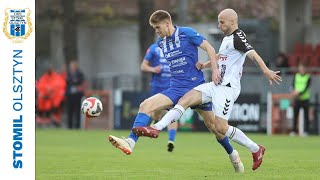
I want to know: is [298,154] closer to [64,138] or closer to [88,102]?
[88,102]

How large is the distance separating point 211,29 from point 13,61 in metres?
24.8

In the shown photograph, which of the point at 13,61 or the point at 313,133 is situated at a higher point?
the point at 13,61

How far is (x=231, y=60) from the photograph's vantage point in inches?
524

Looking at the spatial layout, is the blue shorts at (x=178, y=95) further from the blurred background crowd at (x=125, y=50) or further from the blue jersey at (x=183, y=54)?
the blurred background crowd at (x=125, y=50)

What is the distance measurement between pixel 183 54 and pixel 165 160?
2795mm

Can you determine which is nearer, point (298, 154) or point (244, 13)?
point (298, 154)

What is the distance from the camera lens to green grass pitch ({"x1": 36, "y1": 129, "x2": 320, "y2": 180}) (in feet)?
42.4

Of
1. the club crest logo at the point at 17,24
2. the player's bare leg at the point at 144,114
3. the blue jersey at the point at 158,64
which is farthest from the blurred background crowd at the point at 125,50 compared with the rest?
the club crest logo at the point at 17,24

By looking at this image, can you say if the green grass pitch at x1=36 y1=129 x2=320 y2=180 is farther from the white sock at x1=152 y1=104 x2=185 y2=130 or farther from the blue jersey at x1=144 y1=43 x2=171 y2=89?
the blue jersey at x1=144 y1=43 x2=171 y2=89

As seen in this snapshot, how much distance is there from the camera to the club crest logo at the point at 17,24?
30.1 ft

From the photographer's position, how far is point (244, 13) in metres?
47.2

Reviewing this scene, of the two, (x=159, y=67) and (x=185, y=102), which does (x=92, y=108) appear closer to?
(x=185, y=102)

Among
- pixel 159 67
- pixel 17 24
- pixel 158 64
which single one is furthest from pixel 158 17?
pixel 158 64

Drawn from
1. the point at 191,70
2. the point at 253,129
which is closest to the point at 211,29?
the point at 253,129
